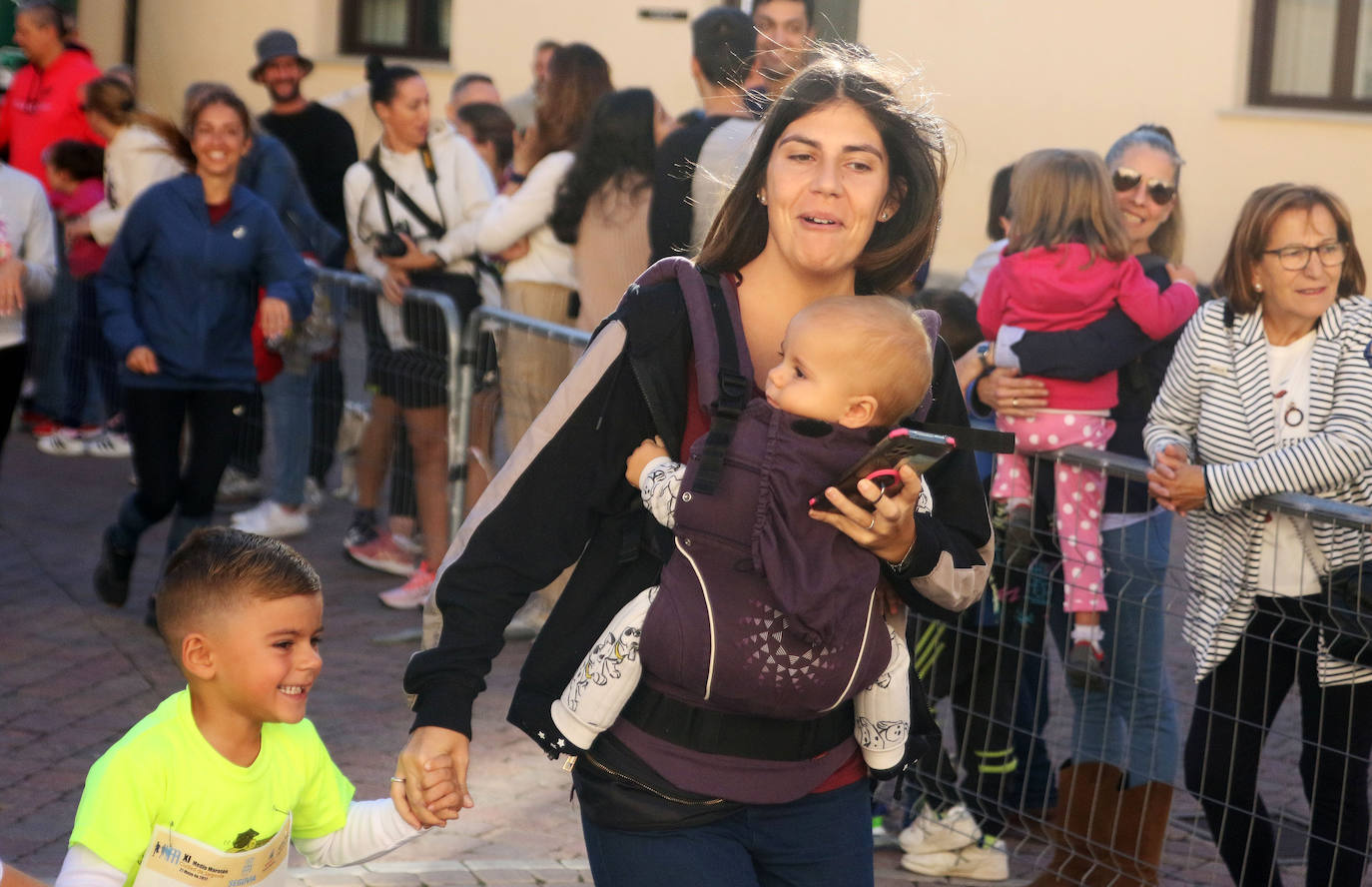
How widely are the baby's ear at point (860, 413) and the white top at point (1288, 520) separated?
1.98 metres

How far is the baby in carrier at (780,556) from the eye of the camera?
2.54 metres

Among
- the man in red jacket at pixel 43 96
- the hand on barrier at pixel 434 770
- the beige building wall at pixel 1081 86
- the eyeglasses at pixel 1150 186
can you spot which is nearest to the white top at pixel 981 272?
the eyeglasses at pixel 1150 186

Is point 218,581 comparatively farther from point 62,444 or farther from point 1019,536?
point 62,444

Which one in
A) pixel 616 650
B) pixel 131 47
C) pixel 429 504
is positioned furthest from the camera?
pixel 131 47

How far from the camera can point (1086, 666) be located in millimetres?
4852

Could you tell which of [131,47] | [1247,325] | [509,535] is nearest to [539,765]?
[1247,325]

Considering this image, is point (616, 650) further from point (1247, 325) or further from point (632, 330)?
point (1247, 325)

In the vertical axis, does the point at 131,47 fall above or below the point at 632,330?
above

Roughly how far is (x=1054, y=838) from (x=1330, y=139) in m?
9.71

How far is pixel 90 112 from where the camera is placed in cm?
968

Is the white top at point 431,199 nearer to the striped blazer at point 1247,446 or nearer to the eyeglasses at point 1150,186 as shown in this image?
the eyeglasses at point 1150,186

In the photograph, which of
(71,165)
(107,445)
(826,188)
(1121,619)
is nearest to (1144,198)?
(1121,619)

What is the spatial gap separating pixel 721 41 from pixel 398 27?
12.3 meters

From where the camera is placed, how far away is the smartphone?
8.11ft
